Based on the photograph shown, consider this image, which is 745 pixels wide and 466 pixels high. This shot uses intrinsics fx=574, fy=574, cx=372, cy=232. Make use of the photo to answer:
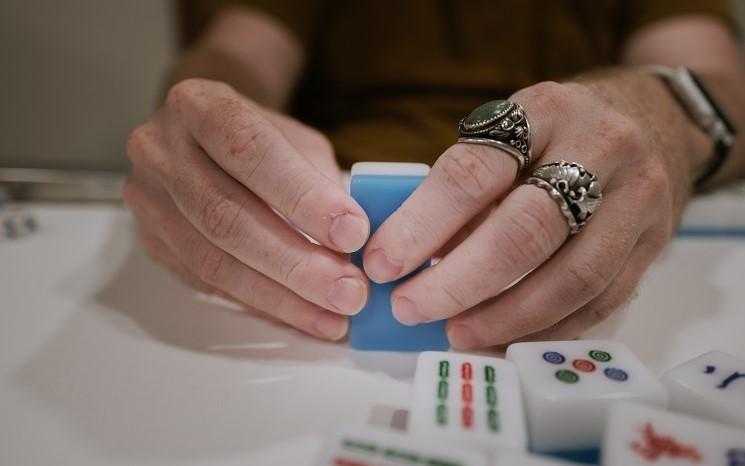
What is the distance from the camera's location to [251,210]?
1.81 ft

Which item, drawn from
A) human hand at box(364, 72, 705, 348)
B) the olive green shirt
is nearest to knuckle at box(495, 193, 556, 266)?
human hand at box(364, 72, 705, 348)

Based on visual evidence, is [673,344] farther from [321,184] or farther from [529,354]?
[321,184]

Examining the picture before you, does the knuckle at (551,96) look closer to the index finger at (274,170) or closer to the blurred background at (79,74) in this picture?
the index finger at (274,170)

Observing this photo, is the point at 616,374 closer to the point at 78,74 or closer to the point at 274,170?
the point at 274,170

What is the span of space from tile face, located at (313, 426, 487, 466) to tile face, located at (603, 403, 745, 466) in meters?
0.09

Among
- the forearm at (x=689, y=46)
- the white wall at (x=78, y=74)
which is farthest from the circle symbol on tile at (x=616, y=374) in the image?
the white wall at (x=78, y=74)

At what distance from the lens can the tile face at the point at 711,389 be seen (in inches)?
15.8

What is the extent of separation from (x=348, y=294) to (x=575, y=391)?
202mm

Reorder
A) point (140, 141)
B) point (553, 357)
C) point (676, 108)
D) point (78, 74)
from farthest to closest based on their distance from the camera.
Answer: point (78, 74) → point (676, 108) → point (140, 141) → point (553, 357)

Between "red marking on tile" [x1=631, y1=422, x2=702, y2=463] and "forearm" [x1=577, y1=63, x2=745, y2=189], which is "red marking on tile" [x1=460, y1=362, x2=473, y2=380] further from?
"forearm" [x1=577, y1=63, x2=745, y2=189]

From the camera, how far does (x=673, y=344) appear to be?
0.56 meters

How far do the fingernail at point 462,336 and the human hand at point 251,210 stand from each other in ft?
0.30

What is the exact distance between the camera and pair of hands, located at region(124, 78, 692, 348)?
49 centimetres

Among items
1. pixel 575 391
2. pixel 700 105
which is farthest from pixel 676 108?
pixel 575 391
